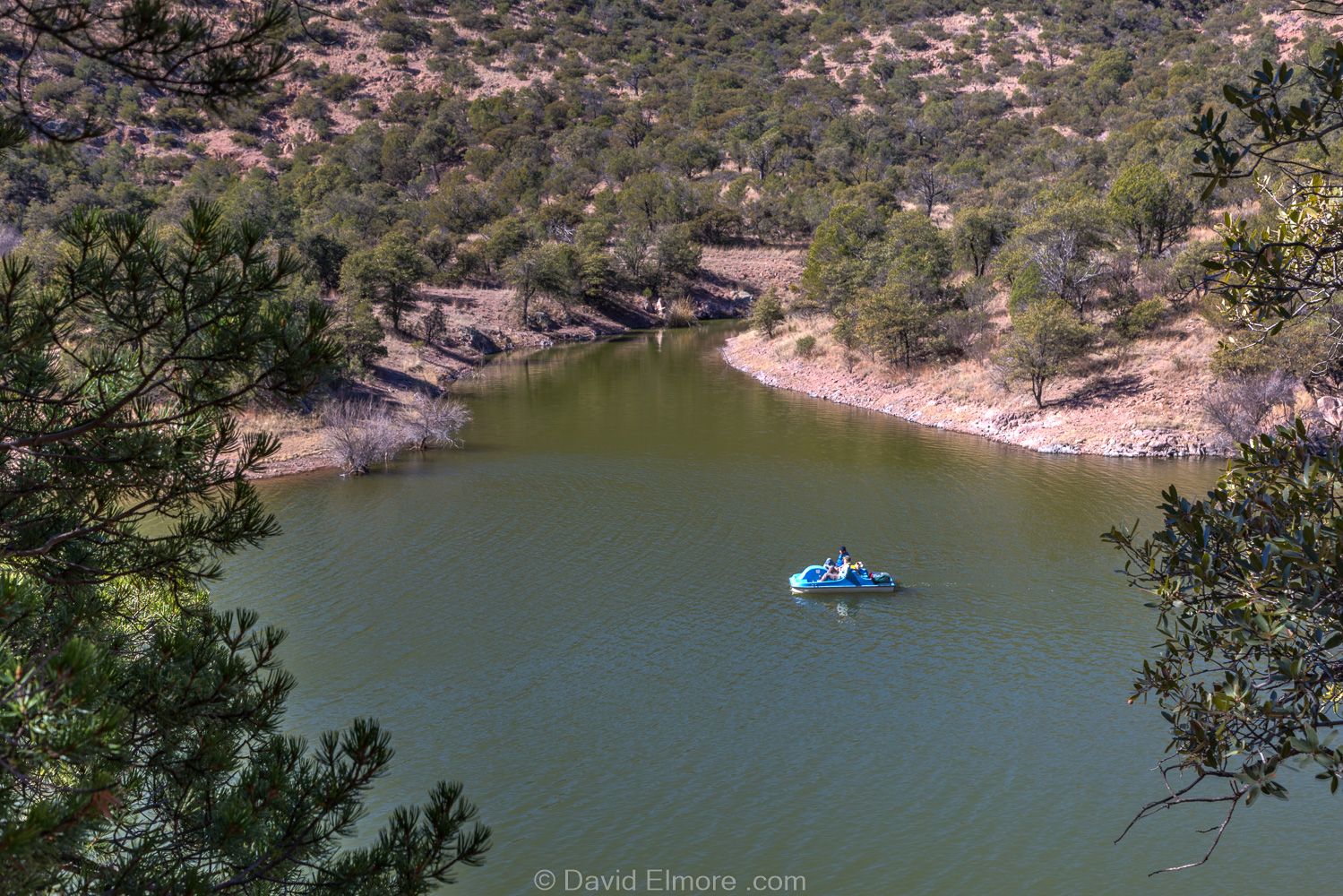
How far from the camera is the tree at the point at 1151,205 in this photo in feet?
141

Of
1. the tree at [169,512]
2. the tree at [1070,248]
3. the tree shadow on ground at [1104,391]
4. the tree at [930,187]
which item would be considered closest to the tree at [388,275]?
the tree at [1070,248]

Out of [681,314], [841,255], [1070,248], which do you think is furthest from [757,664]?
[681,314]

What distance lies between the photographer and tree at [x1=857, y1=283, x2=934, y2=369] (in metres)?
43.5

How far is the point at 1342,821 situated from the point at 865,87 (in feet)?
366

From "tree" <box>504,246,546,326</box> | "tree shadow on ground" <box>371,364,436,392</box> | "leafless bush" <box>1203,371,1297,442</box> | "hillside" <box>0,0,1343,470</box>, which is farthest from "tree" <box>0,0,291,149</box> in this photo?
"tree" <box>504,246,546,326</box>

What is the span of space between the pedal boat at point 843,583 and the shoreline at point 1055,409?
16201 mm

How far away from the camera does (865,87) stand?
11162 cm

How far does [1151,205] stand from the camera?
43.2 m

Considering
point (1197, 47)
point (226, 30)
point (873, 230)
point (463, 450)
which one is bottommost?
point (463, 450)

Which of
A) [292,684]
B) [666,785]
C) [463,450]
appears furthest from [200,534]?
[463,450]

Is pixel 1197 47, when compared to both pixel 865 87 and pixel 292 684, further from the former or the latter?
pixel 292 684

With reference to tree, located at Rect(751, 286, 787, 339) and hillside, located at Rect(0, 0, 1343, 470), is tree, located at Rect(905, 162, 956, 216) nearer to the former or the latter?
hillside, located at Rect(0, 0, 1343, 470)

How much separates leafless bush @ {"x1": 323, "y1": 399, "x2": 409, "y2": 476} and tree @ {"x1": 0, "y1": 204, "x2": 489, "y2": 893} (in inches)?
1035

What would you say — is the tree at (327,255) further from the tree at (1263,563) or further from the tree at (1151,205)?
the tree at (1263,563)
